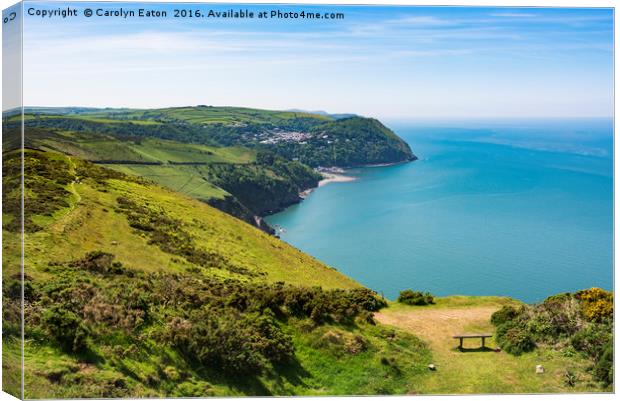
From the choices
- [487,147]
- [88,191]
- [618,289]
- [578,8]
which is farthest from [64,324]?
[487,147]

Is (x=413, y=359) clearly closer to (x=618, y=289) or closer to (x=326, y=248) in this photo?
(x=618, y=289)

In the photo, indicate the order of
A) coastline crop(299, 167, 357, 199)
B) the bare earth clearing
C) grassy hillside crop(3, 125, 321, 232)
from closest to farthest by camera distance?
the bare earth clearing → grassy hillside crop(3, 125, 321, 232) → coastline crop(299, 167, 357, 199)

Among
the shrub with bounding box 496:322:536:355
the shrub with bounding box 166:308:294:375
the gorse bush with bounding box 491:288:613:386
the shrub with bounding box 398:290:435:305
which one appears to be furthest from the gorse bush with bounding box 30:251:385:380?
the gorse bush with bounding box 491:288:613:386

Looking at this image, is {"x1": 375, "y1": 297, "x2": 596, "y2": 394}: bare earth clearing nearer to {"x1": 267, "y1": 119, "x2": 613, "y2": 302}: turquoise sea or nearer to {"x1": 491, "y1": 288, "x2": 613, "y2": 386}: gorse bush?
{"x1": 491, "y1": 288, "x2": 613, "y2": 386}: gorse bush

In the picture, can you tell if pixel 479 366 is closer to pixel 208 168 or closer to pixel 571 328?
pixel 571 328

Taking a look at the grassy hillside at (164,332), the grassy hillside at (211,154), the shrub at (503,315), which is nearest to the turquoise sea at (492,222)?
the shrub at (503,315)

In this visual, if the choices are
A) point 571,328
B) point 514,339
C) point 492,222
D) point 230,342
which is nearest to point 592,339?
point 571,328
